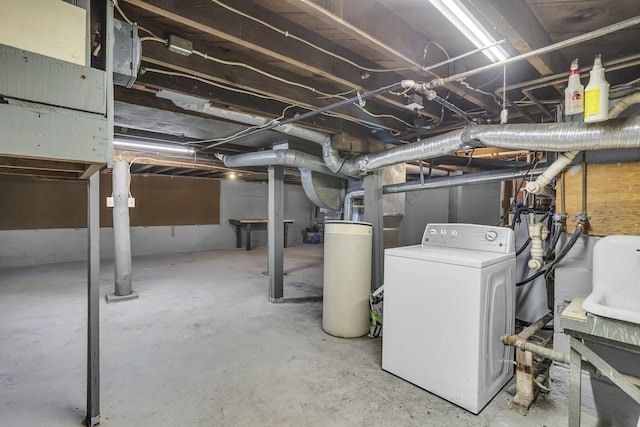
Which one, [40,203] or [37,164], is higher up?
[37,164]

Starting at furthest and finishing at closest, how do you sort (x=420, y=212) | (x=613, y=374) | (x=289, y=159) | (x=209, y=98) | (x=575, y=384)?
1. (x=420, y=212)
2. (x=289, y=159)
3. (x=209, y=98)
4. (x=575, y=384)
5. (x=613, y=374)

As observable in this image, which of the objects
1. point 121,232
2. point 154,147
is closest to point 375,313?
point 154,147

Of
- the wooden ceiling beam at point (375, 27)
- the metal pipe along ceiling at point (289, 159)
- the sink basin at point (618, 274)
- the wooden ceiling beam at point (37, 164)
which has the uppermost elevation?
the wooden ceiling beam at point (375, 27)

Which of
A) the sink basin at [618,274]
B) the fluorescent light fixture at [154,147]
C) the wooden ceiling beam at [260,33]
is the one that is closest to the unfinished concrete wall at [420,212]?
the fluorescent light fixture at [154,147]

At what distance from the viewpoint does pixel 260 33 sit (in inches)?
61.7

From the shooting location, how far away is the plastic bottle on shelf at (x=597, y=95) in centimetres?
144

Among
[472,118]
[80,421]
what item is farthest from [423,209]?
[80,421]

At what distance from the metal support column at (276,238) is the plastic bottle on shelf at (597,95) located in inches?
116

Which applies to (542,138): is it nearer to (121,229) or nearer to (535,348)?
(535,348)

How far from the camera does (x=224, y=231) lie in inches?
315

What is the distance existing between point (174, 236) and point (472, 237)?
22.5ft

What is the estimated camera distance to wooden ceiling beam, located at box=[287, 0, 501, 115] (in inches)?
49.4

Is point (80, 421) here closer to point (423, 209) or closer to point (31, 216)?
point (31, 216)

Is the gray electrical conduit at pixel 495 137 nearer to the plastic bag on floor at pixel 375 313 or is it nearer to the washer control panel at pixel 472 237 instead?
the washer control panel at pixel 472 237
